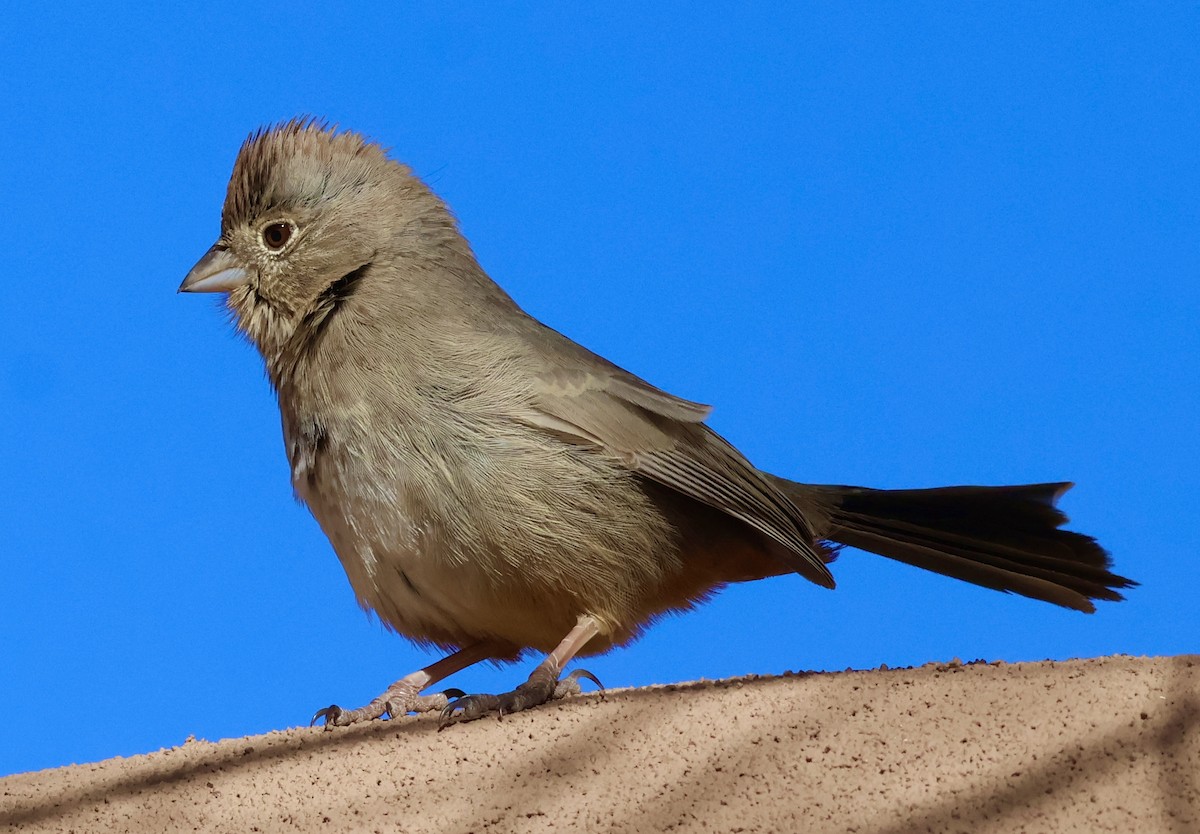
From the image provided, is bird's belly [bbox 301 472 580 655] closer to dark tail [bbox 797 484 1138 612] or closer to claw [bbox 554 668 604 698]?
claw [bbox 554 668 604 698]

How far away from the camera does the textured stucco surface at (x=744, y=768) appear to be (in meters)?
3.04

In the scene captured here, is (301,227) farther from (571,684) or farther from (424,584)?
(571,684)

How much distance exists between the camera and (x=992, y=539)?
5223 mm

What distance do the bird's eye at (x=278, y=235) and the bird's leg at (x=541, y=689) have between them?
1.80 meters

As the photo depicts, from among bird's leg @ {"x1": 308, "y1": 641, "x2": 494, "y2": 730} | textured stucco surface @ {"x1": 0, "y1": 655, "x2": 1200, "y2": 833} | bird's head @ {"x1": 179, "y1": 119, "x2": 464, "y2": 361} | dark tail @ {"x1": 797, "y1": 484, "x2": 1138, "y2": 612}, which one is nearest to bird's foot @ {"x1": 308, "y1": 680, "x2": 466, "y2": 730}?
bird's leg @ {"x1": 308, "y1": 641, "x2": 494, "y2": 730}

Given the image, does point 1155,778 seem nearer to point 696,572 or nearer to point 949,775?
point 949,775

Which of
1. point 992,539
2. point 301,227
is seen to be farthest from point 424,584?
point 992,539

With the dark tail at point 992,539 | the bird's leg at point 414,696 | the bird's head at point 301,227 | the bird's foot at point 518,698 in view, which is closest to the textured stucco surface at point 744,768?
the bird's foot at point 518,698

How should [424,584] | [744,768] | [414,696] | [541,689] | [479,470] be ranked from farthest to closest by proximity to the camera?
[414,696]
[424,584]
[479,470]
[541,689]
[744,768]

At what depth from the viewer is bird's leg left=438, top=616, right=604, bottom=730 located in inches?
156

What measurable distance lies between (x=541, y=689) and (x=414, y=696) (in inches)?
30.0

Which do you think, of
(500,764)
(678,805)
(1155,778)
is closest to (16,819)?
(500,764)

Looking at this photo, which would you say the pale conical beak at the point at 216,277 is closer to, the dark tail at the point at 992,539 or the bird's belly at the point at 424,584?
the bird's belly at the point at 424,584

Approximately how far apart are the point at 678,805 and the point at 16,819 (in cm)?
182
